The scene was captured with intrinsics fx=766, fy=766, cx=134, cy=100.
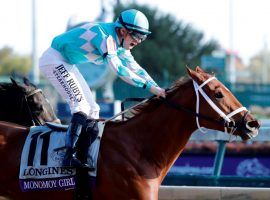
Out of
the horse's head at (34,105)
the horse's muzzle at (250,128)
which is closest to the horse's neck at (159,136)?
the horse's muzzle at (250,128)

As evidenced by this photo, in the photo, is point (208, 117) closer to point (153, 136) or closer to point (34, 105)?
point (153, 136)

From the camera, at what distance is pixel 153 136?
22.7 feet

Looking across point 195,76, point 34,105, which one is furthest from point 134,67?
point 34,105

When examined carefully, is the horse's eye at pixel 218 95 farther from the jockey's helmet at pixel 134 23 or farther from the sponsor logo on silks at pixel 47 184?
the sponsor logo on silks at pixel 47 184

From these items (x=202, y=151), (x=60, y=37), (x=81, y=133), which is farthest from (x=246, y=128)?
(x=202, y=151)

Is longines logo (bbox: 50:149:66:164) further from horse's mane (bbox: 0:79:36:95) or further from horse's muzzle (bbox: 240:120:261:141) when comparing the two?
horse's mane (bbox: 0:79:36:95)

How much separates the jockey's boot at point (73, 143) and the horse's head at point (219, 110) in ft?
3.52

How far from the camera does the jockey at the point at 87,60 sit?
6.83 meters

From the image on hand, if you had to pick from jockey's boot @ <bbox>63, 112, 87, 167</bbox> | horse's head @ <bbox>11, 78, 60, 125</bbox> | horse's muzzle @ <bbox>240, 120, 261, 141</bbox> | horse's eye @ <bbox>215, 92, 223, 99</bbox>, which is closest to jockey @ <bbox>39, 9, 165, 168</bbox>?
jockey's boot @ <bbox>63, 112, 87, 167</bbox>

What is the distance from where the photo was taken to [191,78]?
6.92 meters

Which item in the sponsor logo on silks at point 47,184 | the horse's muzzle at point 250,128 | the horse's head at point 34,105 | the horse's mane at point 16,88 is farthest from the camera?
the horse's mane at point 16,88

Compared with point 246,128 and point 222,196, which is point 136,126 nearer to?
point 246,128

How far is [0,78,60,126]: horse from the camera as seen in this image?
27.9 ft

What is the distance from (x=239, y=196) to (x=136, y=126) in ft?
6.27
